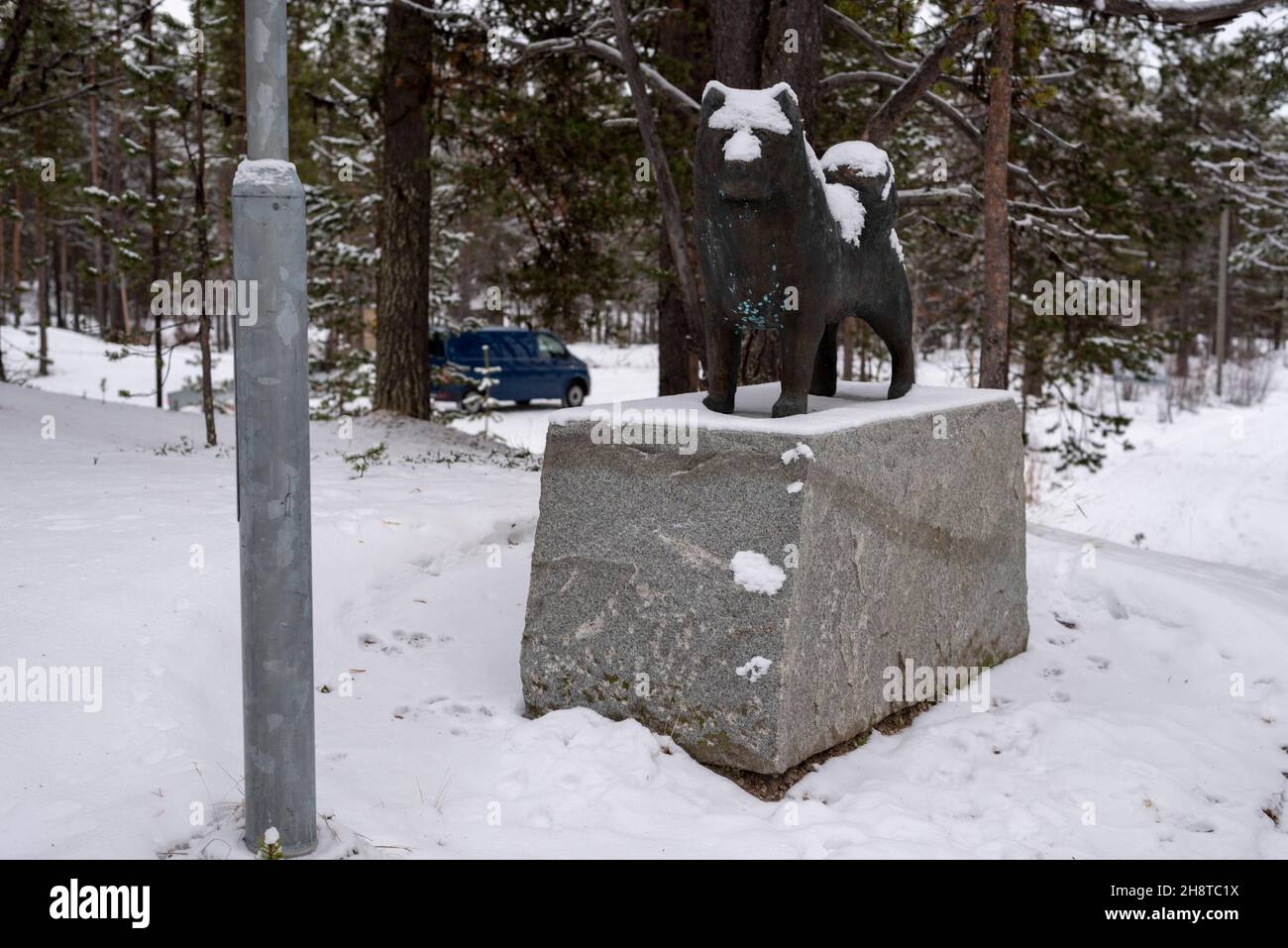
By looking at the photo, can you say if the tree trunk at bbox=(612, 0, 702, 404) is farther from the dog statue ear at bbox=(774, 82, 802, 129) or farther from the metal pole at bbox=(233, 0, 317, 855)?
the metal pole at bbox=(233, 0, 317, 855)

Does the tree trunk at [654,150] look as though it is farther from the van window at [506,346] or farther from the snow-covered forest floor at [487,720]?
the van window at [506,346]

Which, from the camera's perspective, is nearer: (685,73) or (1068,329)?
(685,73)

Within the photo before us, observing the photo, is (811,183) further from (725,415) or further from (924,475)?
(924,475)

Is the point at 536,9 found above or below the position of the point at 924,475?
above

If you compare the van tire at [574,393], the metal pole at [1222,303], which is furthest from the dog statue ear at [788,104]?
the metal pole at [1222,303]

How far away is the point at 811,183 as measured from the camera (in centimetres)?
398

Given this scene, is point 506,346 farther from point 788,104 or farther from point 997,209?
point 788,104

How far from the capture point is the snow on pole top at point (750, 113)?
372cm

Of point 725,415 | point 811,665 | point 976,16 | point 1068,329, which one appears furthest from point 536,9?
point 811,665

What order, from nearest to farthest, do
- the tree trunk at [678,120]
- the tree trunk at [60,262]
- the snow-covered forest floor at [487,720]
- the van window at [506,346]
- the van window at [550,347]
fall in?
the snow-covered forest floor at [487,720]
the tree trunk at [678,120]
the van window at [506,346]
the van window at [550,347]
the tree trunk at [60,262]

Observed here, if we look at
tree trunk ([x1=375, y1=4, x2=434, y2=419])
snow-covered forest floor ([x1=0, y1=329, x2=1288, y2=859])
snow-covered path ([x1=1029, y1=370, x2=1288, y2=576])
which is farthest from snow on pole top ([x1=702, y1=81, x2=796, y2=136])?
tree trunk ([x1=375, y1=4, x2=434, y2=419])

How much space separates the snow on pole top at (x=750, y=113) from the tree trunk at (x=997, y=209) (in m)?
3.67
